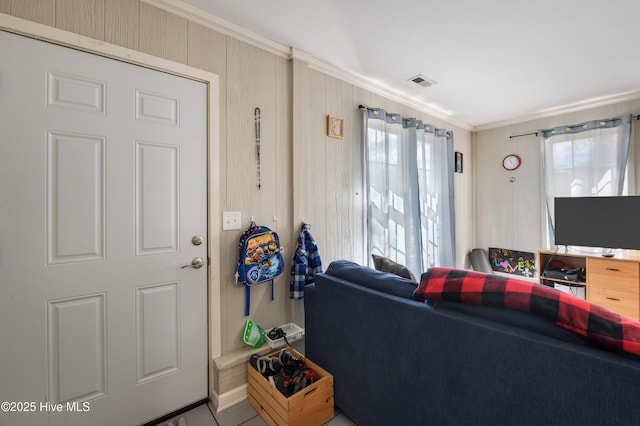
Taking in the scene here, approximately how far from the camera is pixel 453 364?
108cm

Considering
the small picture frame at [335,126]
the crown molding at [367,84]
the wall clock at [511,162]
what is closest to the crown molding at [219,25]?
the crown molding at [367,84]

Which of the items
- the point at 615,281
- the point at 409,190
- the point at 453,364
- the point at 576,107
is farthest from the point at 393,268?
the point at 576,107

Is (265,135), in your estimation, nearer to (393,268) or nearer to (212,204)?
(212,204)

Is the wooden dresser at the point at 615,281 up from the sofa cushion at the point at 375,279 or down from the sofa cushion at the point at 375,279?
down

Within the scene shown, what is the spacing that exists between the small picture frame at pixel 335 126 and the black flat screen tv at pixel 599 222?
2.63 m

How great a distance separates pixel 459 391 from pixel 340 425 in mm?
821

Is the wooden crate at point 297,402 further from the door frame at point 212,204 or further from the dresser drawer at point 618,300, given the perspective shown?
the dresser drawer at point 618,300

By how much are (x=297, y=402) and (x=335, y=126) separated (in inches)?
82.7

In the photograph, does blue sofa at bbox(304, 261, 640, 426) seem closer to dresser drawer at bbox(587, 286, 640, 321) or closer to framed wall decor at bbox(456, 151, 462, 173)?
dresser drawer at bbox(587, 286, 640, 321)

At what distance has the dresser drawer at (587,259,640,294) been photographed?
2504 mm

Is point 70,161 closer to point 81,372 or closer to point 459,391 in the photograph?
point 81,372

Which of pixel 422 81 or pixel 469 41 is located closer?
pixel 469 41

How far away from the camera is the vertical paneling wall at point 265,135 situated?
149cm

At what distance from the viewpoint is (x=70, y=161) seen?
136 cm
